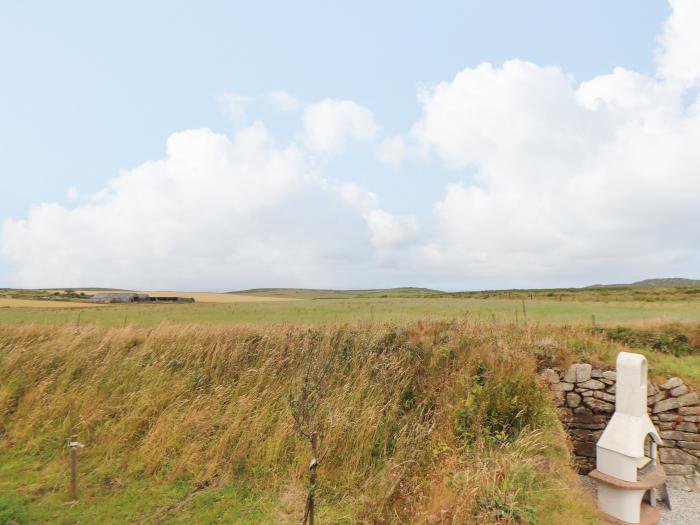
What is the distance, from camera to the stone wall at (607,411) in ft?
30.2

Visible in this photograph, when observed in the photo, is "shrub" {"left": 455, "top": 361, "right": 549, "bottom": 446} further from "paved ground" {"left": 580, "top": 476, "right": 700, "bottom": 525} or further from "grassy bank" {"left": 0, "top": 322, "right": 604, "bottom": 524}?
"paved ground" {"left": 580, "top": 476, "right": 700, "bottom": 525}

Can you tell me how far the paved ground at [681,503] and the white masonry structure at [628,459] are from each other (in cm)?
74

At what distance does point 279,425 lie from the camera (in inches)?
275

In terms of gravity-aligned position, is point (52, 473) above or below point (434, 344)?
below

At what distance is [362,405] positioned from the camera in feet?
25.4

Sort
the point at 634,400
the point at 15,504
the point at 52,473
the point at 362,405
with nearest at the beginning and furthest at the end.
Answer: the point at 15,504
the point at 52,473
the point at 634,400
the point at 362,405

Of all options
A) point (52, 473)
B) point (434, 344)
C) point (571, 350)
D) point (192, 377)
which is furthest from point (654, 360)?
point (52, 473)

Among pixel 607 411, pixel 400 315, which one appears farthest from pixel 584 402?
pixel 400 315

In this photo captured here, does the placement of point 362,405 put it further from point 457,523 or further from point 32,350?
point 32,350

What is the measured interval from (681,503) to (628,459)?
10.4ft

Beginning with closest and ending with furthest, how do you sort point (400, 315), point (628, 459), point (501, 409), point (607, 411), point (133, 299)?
point (628, 459) < point (501, 409) < point (607, 411) < point (400, 315) < point (133, 299)

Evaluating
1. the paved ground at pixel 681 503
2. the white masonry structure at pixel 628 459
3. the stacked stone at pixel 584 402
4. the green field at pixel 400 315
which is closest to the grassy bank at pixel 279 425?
the stacked stone at pixel 584 402

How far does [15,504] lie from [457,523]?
6.07 m

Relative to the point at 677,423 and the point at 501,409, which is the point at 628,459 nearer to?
the point at 501,409
